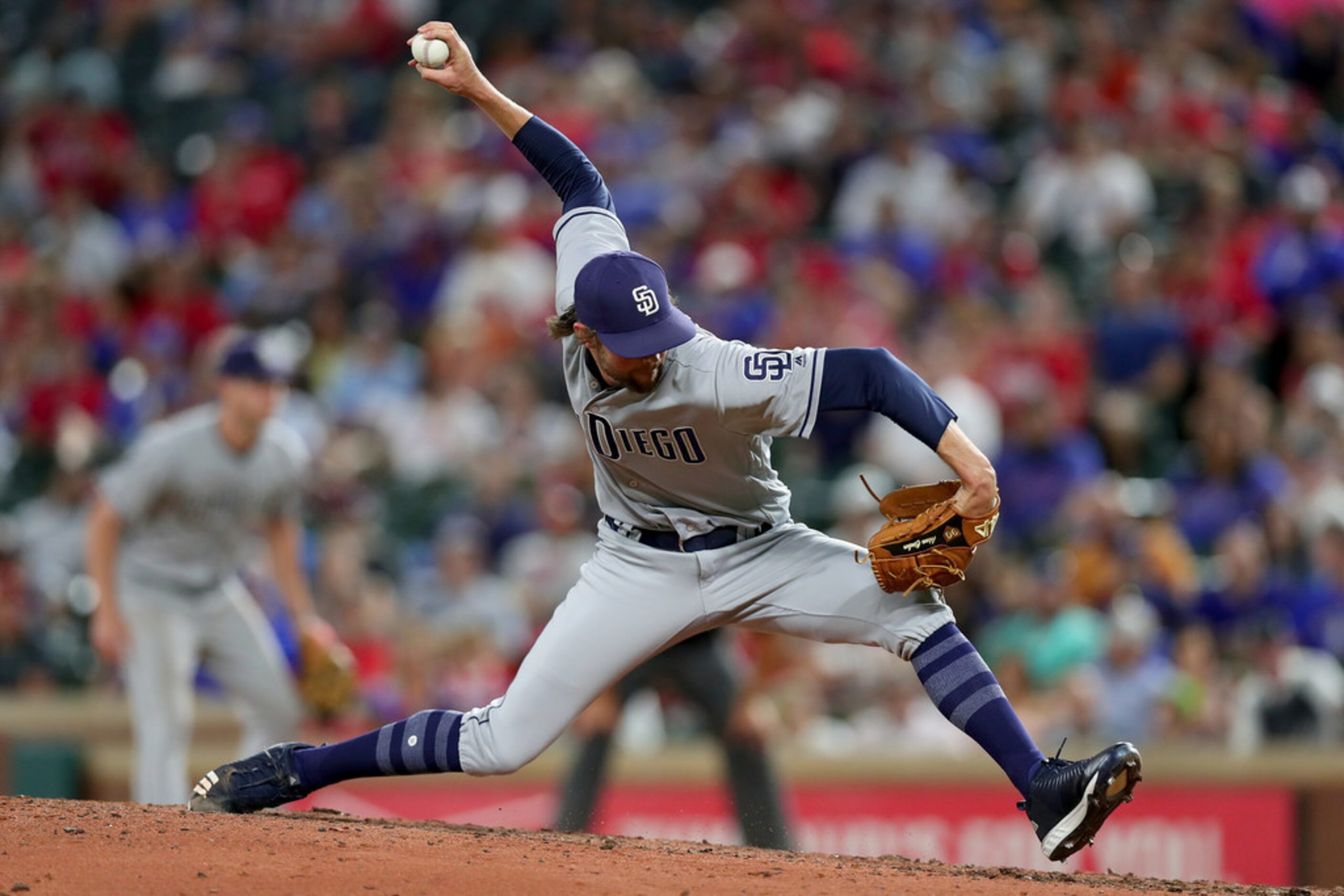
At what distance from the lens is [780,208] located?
11766 millimetres

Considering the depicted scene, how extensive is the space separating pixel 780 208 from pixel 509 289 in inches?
73.5

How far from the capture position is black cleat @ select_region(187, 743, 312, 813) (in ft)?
16.3

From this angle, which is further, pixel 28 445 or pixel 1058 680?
pixel 28 445

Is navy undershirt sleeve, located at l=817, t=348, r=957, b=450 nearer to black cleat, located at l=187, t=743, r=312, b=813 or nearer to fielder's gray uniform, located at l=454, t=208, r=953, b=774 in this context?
fielder's gray uniform, located at l=454, t=208, r=953, b=774

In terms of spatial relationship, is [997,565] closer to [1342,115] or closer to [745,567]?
[745,567]

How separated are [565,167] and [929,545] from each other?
148 cm

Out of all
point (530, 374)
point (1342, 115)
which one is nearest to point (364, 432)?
point (530, 374)

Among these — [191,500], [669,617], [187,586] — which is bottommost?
[669,617]

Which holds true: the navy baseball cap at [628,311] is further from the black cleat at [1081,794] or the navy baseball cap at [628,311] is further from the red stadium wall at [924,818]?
the red stadium wall at [924,818]

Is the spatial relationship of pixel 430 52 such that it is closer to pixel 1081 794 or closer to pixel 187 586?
pixel 1081 794

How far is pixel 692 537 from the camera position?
4711mm

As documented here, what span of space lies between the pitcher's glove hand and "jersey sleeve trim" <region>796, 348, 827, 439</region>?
245 mm

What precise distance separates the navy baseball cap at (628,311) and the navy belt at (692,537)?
594 millimetres

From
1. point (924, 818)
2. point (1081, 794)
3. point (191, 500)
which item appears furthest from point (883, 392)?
point (924, 818)
